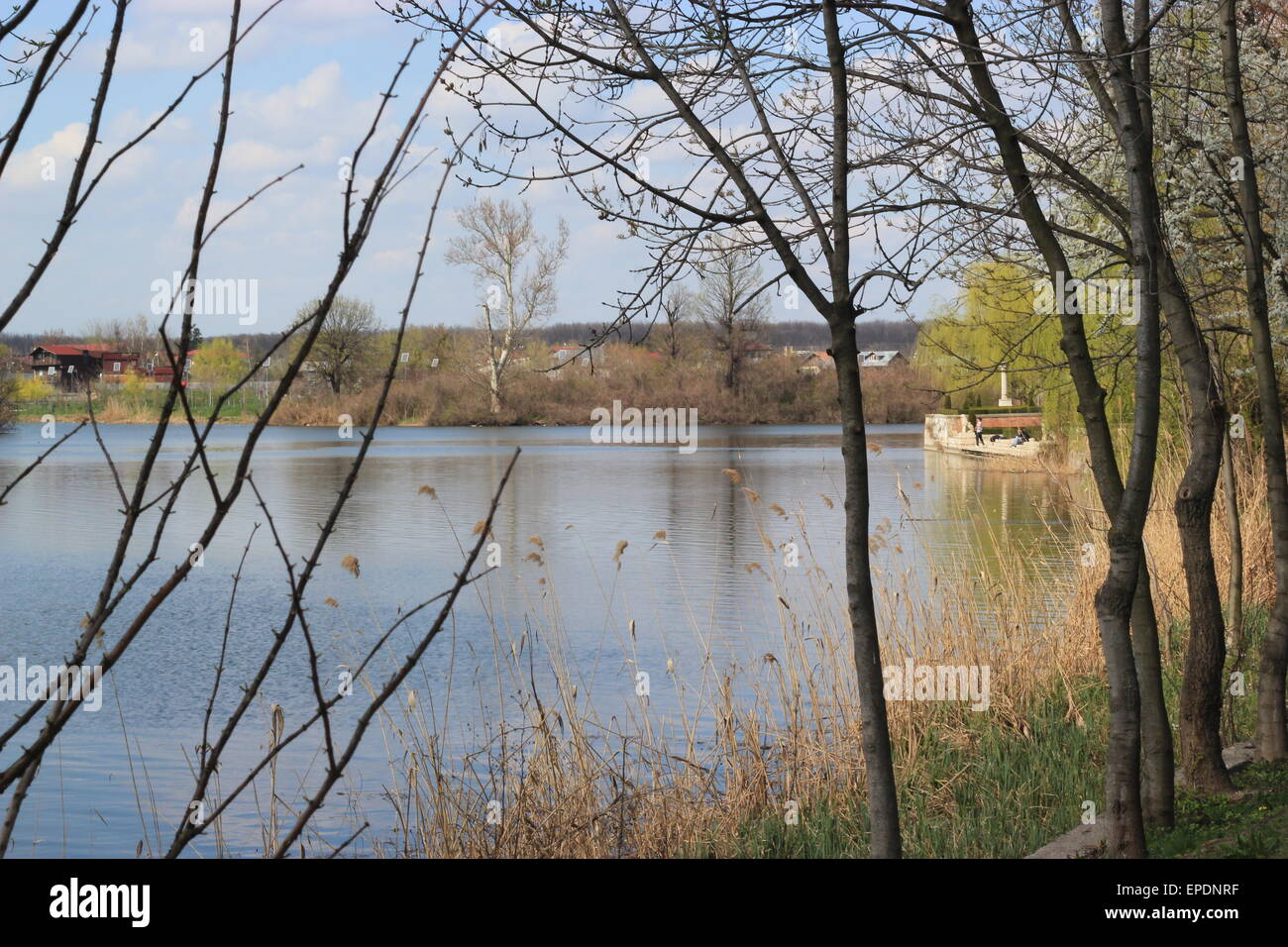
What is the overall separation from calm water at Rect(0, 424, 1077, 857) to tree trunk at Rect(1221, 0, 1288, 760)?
2672mm

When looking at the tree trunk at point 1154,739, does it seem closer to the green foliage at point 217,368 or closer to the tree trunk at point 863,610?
the tree trunk at point 863,610

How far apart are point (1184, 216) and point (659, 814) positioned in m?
4.79

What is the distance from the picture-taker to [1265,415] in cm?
595

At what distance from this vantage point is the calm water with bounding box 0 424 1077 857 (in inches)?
316

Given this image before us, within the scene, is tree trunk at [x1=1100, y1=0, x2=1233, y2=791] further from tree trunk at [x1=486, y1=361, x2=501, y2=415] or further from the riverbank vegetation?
tree trunk at [x1=486, y1=361, x2=501, y2=415]

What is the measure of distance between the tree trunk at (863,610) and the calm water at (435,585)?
9.42 feet

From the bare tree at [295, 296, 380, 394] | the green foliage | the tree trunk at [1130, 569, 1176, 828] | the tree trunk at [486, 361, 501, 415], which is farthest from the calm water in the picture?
the tree trunk at [486, 361, 501, 415]

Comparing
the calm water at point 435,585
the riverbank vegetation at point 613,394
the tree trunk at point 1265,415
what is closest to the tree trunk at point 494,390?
the riverbank vegetation at point 613,394

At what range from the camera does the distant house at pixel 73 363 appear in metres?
2.66

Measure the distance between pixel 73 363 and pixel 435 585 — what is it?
10.5 meters

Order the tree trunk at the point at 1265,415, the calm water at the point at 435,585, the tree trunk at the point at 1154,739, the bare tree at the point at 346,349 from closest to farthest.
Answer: the tree trunk at the point at 1154,739
the tree trunk at the point at 1265,415
the calm water at the point at 435,585
the bare tree at the point at 346,349

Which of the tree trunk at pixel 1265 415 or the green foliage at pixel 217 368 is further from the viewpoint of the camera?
the tree trunk at pixel 1265 415
